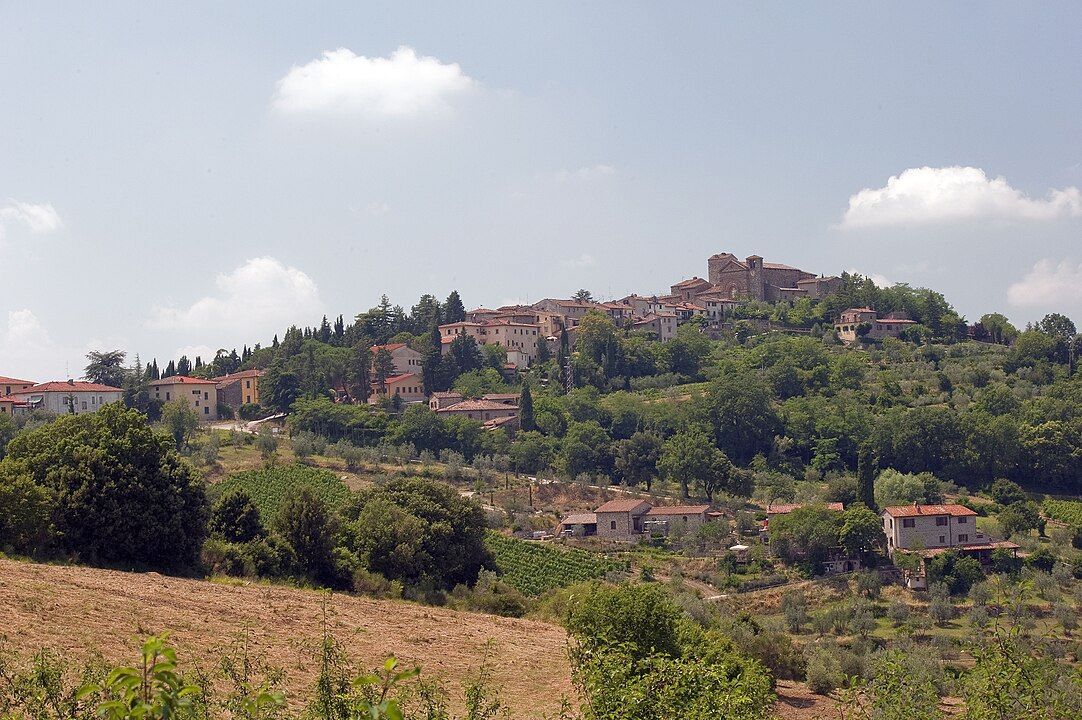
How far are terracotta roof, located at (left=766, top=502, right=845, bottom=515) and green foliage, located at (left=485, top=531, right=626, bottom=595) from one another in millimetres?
12630

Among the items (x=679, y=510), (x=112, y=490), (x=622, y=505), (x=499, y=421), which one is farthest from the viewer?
(x=499, y=421)

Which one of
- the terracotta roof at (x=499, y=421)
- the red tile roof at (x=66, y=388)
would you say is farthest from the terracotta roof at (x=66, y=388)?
the terracotta roof at (x=499, y=421)

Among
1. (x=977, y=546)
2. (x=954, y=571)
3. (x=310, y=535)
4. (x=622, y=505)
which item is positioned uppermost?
(x=310, y=535)

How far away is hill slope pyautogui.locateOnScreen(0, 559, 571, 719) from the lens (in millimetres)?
17172

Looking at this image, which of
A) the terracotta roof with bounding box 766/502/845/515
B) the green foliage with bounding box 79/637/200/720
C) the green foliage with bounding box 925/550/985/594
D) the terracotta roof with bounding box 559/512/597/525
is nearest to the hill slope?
the green foliage with bounding box 79/637/200/720

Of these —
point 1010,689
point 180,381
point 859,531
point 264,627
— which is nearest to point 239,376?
point 180,381

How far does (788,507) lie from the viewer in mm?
62188

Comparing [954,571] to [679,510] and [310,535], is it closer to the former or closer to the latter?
[679,510]

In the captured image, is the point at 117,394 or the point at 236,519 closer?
the point at 236,519

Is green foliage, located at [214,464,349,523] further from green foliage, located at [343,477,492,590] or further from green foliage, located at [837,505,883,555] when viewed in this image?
green foliage, located at [837,505,883,555]

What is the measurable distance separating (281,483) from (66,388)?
2679 centimetres

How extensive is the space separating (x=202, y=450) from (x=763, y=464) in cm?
3548

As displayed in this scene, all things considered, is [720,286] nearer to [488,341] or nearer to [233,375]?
[488,341]

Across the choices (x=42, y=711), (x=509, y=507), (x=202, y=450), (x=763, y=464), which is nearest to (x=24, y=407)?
(x=202, y=450)
